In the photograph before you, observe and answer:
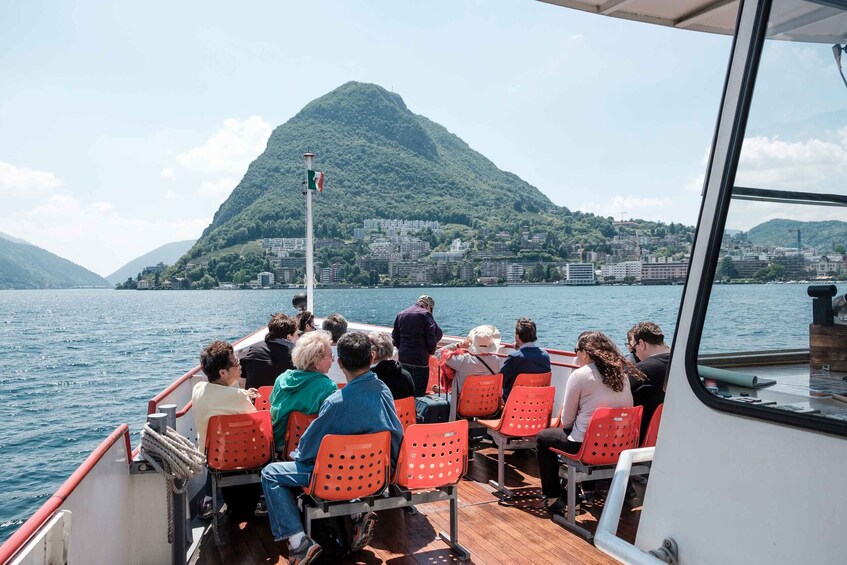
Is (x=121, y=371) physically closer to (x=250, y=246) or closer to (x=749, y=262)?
(x=749, y=262)

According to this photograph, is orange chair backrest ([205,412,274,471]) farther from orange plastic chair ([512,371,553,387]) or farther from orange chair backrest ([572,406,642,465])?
orange plastic chair ([512,371,553,387])

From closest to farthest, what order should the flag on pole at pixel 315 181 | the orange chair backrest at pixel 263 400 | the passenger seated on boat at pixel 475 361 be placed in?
the orange chair backrest at pixel 263 400
the passenger seated on boat at pixel 475 361
the flag on pole at pixel 315 181

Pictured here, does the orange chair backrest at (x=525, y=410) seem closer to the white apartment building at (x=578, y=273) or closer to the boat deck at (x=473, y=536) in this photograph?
the boat deck at (x=473, y=536)

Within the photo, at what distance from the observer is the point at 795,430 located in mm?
1372

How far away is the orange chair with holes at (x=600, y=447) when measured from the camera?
14.0 feet

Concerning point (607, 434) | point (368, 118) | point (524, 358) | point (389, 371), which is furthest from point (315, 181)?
point (368, 118)

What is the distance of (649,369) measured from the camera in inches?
182

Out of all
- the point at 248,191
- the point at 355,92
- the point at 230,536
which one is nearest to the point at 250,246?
the point at 248,191

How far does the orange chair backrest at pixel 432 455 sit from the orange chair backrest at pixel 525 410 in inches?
46.5

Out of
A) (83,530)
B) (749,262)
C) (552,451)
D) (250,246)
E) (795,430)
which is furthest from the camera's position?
(250,246)

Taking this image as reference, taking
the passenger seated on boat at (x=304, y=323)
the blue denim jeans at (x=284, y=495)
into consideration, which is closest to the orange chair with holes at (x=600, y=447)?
the blue denim jeans at (x=284, y=495)

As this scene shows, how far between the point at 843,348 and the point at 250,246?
420ft

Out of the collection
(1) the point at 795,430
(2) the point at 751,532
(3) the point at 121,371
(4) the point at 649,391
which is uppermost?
(1) the point at 795,430

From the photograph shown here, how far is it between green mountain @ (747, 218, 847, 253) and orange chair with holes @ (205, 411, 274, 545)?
3.24 m
